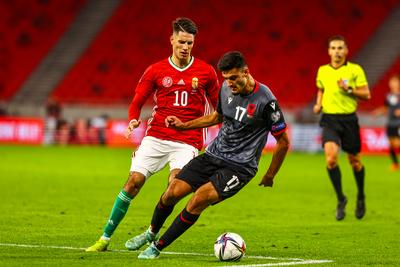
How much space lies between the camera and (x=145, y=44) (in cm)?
4319

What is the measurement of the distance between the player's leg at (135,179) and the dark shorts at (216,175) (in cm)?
83

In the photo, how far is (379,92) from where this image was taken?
37.6 m

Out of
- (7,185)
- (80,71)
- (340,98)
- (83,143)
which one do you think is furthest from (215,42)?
(340,98)

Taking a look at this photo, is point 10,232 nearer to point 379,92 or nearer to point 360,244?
point 360,244

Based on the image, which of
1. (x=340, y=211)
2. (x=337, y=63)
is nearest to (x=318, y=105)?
(x=337, y=63)

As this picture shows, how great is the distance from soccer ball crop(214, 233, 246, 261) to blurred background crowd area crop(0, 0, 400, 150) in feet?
91.5

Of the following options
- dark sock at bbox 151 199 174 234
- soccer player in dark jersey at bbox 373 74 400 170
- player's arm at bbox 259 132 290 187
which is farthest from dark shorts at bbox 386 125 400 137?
player's arm at bbox 259 132 290 187

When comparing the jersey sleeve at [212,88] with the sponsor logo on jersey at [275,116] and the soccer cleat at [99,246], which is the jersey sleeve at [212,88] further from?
the soccer cleat at [99,246]

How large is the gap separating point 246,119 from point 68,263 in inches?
82.7

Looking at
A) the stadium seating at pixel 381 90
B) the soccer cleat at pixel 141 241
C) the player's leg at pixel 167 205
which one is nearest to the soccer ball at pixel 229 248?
the player's leg at pixel 167 205

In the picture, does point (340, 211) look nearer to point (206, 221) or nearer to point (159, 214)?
point (206, 221)

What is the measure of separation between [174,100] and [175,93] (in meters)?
0.08

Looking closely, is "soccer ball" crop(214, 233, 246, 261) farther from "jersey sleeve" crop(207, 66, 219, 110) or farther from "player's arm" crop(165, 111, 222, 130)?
"jersey sleeve" crop(207, 66, 219, 110)

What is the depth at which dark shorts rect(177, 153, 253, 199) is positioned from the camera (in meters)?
8.88
